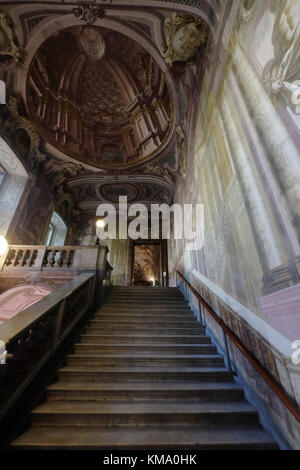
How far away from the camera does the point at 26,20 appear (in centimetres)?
564

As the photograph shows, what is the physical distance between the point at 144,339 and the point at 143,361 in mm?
544

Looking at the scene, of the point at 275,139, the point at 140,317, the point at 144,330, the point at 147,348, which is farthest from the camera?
the point at 140,317

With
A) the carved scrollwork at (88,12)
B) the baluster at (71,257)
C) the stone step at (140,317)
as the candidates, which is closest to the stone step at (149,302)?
the stone step at (140,317)

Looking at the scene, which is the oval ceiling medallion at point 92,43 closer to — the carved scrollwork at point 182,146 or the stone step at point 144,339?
the carved scrollwork at point 182,146

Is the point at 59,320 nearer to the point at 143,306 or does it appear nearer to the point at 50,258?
the point at 143,306

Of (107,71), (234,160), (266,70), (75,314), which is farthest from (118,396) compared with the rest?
(107,71)

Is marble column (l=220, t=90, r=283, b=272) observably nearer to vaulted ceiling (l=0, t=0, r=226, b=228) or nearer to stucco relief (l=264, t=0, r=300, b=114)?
stucco relief (l=264, t=0, r=300, b=114)

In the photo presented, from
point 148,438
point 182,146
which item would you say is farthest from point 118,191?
point 148,438

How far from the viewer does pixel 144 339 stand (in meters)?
3.33

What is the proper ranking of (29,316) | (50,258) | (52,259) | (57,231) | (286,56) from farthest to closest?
(57,231) → (50,258) → (52,259) → (29,316) → (286,56)

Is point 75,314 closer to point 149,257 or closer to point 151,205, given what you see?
point 151,205

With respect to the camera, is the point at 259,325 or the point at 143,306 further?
the point at 143,306

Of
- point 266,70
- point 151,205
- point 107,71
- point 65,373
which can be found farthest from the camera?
point 151,205
